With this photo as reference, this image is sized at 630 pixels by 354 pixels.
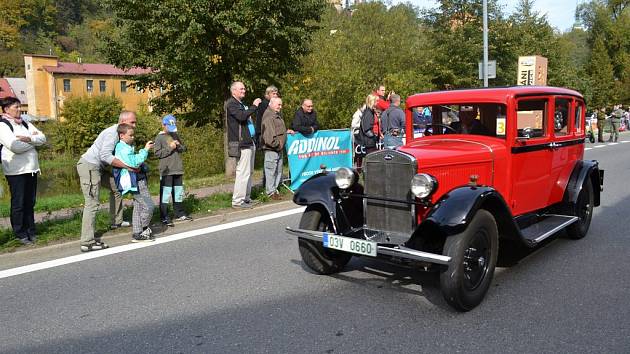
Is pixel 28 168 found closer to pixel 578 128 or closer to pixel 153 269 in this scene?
pixel 153 269

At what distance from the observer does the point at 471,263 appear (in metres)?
4.37

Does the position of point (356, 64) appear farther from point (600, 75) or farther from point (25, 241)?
point (600, 75)

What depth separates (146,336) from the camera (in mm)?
3855

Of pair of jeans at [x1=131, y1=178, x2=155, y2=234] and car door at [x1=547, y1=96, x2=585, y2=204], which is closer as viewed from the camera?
car door at [x1=547, y1=96, x2=585, y2=204]

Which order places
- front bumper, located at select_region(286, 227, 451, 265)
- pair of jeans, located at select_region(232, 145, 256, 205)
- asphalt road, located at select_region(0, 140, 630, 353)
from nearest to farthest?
asphalt road, located at select_region(0, 140, 630, 353) < front bumper, located at select_region(286, 227, 451, 265) < pair of jeans, located at select_region(232, 145, 256, 205)

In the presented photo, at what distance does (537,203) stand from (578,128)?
1548 mm

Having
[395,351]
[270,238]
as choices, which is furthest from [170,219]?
[395,351]

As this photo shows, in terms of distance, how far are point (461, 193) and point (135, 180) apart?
4.28 meters

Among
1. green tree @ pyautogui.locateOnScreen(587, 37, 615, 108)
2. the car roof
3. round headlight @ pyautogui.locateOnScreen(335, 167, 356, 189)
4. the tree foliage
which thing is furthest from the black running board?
the tree foliage

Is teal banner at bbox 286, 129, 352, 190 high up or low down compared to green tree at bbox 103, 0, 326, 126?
down

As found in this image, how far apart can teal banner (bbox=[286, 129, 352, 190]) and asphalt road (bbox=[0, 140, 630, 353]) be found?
395cm

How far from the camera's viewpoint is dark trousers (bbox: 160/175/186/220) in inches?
302

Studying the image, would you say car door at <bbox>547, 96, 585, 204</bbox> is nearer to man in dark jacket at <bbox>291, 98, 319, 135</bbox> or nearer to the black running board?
the black running board

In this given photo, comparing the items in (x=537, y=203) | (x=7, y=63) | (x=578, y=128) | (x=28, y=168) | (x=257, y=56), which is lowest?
(x=537, y=203)
